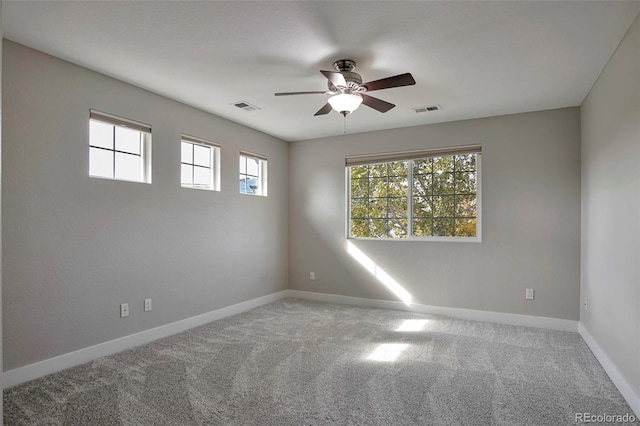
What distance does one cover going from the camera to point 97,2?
7.38 ft

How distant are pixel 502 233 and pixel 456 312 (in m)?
1.12

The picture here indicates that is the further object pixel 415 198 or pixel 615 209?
pixel 415 198

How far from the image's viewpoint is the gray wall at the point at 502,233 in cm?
418

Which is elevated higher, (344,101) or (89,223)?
(344,101)

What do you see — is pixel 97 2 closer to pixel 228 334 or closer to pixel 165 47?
pixel 165 47

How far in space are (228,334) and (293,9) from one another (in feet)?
10.2

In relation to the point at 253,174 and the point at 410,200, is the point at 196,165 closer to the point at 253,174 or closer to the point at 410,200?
the point at 253,174

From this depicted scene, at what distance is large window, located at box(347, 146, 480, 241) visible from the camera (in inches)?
187

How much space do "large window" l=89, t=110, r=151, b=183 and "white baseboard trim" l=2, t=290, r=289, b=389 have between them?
59.4 inches

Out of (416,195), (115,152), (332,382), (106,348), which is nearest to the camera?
(332,382)

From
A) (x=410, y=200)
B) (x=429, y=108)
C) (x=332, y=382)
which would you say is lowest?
(x=332, y=382)

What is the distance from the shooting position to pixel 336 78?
9.00 ft

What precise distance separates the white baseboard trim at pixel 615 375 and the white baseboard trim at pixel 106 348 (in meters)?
3.80

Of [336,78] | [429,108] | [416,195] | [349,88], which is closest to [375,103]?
[349,88]
